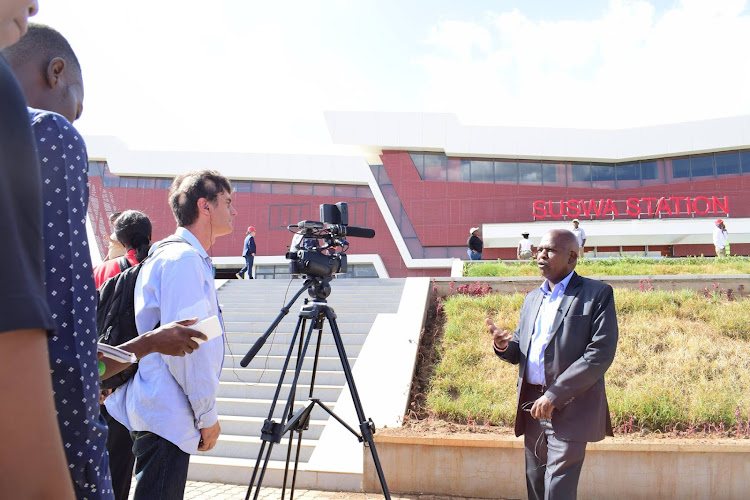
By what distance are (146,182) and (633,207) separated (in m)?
22.6

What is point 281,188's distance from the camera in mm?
26078

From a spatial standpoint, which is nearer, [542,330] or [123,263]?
[542,330]

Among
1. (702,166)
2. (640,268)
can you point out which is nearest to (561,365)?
(640,268)

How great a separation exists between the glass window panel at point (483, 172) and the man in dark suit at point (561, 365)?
69.4ft

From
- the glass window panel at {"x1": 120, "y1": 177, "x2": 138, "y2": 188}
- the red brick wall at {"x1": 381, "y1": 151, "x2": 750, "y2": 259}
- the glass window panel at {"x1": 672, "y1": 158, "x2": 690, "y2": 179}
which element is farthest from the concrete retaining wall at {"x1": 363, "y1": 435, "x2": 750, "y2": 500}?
the glass window panel at {"x1": 120, "y1": 177, "x2": 138, "y2": 188}

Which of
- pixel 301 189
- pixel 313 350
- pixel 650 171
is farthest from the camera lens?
pixel 301 189

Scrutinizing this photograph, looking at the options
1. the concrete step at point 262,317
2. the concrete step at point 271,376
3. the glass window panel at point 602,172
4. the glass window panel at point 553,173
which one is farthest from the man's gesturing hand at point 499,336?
the glass window panel at point 602,172

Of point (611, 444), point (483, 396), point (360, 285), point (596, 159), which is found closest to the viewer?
point (611, 444)

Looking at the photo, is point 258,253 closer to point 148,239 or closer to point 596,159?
point 596,159

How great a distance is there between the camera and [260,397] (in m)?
6.67

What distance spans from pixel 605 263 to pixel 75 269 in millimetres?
13386

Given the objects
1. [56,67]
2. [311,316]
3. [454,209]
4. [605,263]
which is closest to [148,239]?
[311,316]

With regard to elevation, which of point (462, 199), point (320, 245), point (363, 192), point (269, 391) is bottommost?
point (269, 391)

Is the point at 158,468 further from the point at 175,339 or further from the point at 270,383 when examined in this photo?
the point at 270,383
